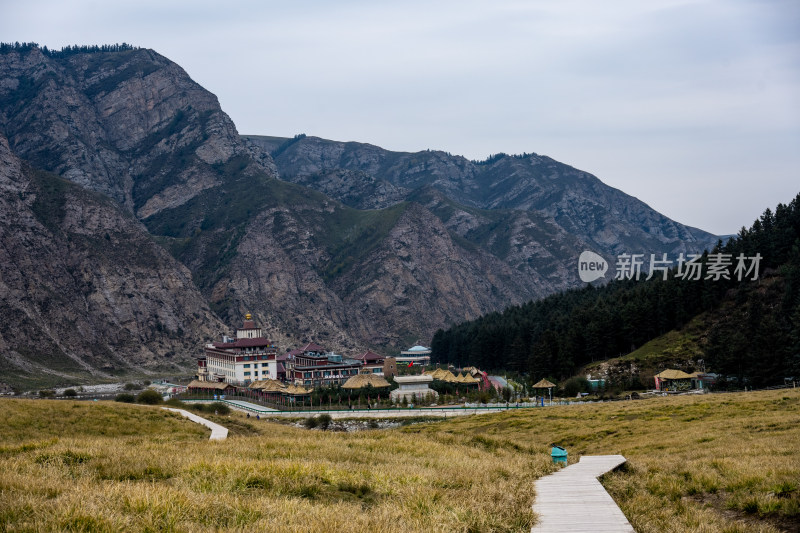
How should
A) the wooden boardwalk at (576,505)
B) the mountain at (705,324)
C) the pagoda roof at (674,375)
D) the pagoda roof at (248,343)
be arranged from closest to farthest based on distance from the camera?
the wooden boardwalk at (576,505)
the mountain at (705,324)
the pagoda roof at (674,375)
the pagoda roof at (248,343)

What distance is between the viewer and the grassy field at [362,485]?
1034cm

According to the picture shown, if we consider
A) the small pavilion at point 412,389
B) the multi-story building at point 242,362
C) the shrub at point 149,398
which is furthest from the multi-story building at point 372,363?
the shrub at point 149,398

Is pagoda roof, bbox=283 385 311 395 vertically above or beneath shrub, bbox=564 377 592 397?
beneath

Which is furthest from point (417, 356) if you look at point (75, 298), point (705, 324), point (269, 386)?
point (705, 324)

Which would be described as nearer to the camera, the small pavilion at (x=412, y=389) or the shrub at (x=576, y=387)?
the shrub at (x=576, y=387)

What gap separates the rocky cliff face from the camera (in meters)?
155

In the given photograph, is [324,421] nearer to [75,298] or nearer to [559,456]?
[559,456]

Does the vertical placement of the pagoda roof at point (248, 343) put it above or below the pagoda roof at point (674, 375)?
above

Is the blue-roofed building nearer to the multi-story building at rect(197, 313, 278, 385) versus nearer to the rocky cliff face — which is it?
the multi-story building at rect(197, 313, 278, 385)

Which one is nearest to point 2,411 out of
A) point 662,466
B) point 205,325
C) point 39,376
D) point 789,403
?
point 662,466

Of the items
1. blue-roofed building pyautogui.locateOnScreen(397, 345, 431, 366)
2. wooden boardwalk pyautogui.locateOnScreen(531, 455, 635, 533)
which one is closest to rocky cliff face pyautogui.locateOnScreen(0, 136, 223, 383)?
blue-roofed building pyautogui.locateOnScreen(397, 345, 431, 366)

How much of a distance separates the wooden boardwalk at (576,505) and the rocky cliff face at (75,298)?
475 ft

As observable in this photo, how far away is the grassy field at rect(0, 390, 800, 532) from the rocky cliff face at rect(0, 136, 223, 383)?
452 feet

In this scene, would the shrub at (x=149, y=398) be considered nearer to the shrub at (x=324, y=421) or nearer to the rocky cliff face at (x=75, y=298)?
the shrub at (x=324, y=421)
